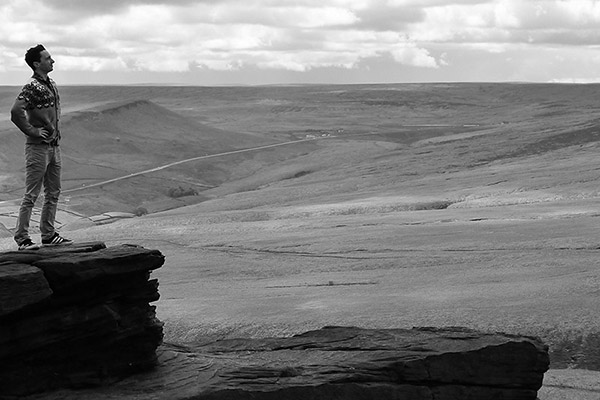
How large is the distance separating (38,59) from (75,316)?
18.5ft

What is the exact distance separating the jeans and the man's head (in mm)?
1557

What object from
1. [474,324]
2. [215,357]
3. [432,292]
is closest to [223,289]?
[432,292]

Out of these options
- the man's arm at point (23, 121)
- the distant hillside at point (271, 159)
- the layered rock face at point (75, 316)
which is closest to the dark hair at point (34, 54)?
the man's arm at point (23, 121)

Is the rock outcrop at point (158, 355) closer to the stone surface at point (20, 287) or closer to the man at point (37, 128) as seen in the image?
the stone surface at point (20, 287)

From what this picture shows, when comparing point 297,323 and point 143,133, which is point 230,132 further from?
point 297,323

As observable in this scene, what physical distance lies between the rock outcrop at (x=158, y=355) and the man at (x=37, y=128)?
2.21m

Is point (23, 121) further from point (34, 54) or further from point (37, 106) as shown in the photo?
point (34, 54)

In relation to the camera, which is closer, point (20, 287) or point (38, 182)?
point (20, 287)

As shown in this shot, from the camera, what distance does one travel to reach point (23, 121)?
19656mm

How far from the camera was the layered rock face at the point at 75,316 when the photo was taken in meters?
16.6

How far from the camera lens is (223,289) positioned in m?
37.7

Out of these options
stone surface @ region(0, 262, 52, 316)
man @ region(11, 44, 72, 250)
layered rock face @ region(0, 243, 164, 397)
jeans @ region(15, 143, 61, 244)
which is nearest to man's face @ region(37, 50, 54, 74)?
man @ region(11, 44, 72, 250)

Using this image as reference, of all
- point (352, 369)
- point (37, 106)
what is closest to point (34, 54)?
point (37, 106)

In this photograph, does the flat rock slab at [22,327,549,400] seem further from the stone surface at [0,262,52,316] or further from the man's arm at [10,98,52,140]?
the man's arm at [10,98,52,140]
